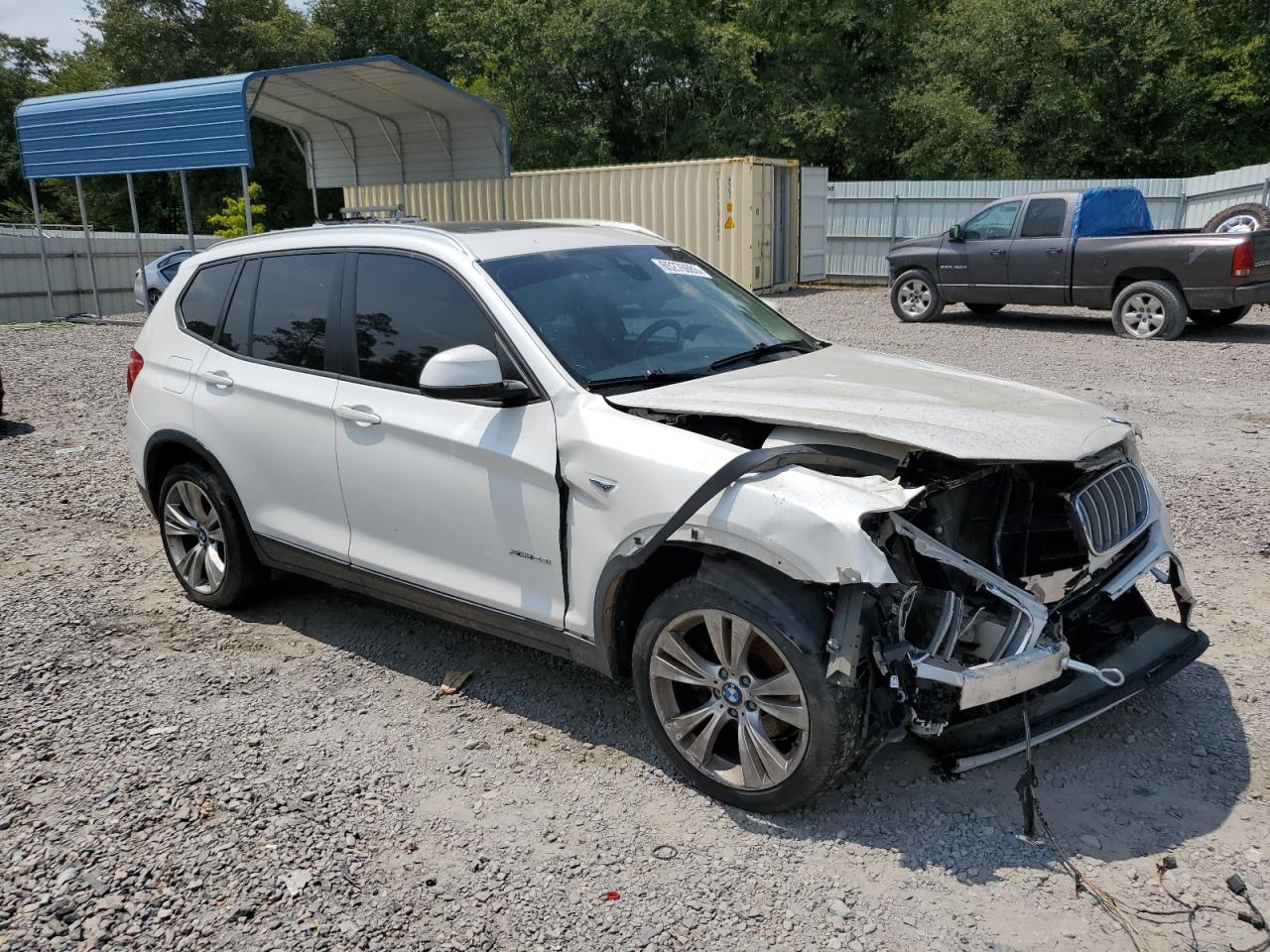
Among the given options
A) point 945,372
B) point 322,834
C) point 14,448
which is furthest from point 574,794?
point 14,448

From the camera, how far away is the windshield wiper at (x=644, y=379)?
370 centimetres

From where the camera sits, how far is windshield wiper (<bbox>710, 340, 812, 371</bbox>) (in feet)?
13.4

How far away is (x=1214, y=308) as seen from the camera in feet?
42.3

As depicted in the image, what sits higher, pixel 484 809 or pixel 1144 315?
pixel 1144 315

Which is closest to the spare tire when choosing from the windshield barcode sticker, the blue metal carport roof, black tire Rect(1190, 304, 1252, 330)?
black tire Rect(1190, 304, 1252, 330)

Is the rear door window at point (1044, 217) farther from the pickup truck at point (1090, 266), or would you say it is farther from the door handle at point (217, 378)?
the door handle at point (217, 378)

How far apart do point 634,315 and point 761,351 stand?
0.57 m

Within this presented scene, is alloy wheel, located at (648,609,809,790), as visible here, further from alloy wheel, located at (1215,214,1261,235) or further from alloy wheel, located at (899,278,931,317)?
alloy wheel, located at (1215,214,1261,235)

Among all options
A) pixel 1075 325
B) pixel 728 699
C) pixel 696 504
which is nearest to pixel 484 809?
pixel 728 699

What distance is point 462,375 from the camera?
3535 mm

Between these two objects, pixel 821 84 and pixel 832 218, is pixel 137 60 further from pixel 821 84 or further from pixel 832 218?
pixel 832 218

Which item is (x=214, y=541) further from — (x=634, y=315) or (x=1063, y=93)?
(x=1063, y=93)

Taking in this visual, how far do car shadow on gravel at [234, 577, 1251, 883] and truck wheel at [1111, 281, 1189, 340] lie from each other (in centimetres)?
1051

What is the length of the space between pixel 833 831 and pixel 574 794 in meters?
0.87
